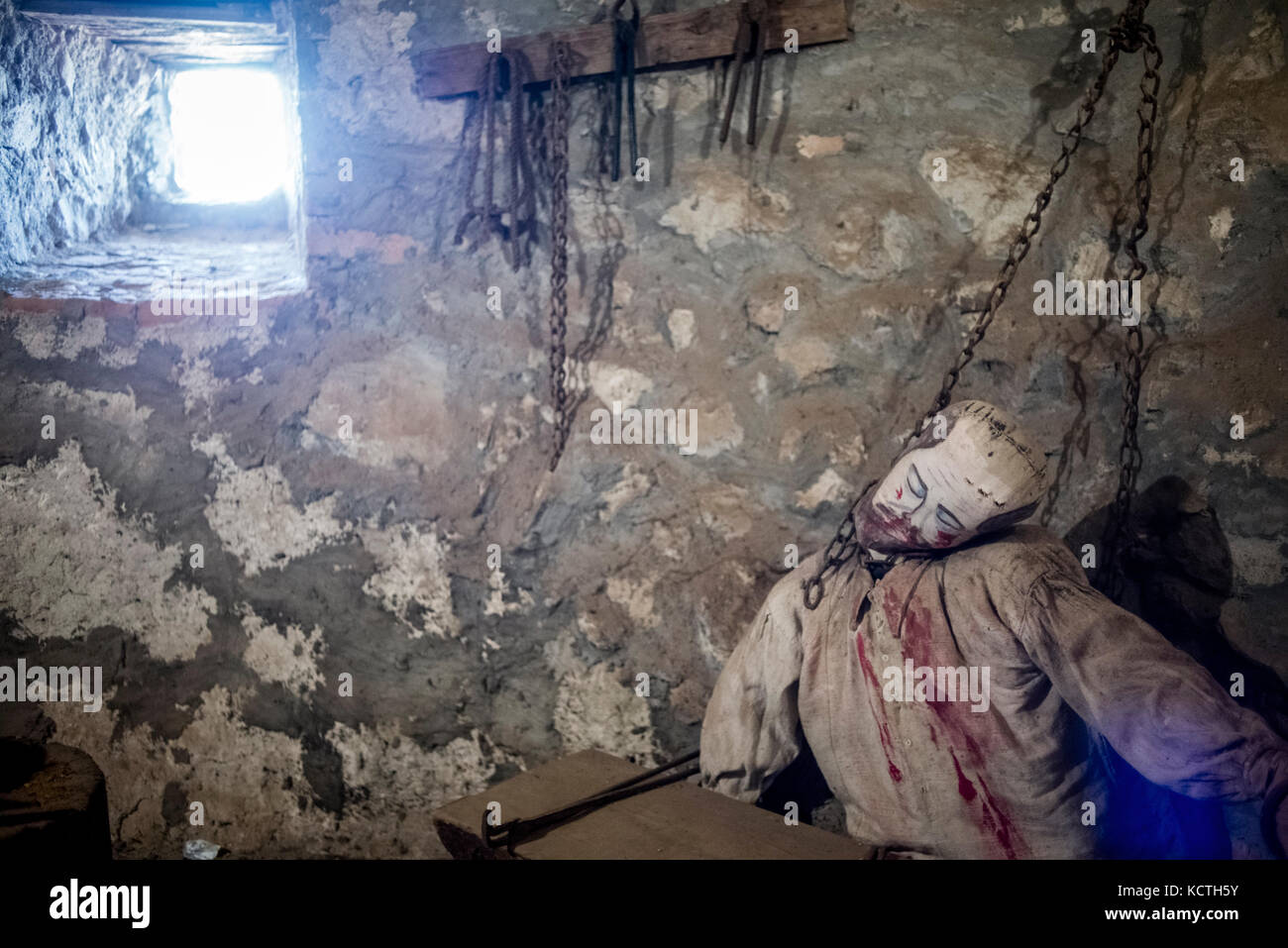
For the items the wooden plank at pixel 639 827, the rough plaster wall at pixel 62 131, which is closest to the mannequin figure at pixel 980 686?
the wooden plank at pixel 639 827

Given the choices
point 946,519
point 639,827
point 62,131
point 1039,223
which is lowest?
point 639,827

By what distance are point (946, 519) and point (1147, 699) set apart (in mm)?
407

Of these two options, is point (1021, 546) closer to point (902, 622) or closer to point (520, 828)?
point (902, 622)

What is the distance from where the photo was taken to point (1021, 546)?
5.36ft

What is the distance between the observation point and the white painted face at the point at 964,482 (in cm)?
161

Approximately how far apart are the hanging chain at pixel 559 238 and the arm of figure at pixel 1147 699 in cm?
109

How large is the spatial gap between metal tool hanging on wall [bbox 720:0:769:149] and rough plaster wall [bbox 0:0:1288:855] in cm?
6

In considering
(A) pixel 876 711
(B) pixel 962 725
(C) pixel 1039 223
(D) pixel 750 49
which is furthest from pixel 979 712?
(D) pixel 750 49

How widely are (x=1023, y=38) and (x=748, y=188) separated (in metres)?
0.60

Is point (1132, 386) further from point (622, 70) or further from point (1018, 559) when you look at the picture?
point (622, 70)

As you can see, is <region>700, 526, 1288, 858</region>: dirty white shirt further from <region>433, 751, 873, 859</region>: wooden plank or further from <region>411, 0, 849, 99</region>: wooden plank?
<region>411, 0, 849, 99</region>: wooden plank

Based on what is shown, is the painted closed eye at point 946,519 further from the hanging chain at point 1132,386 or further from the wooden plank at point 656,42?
the wooden plank at point 656,42

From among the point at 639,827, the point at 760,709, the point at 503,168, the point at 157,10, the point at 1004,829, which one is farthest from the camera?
the point at 157,10

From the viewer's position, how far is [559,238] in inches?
84.7
